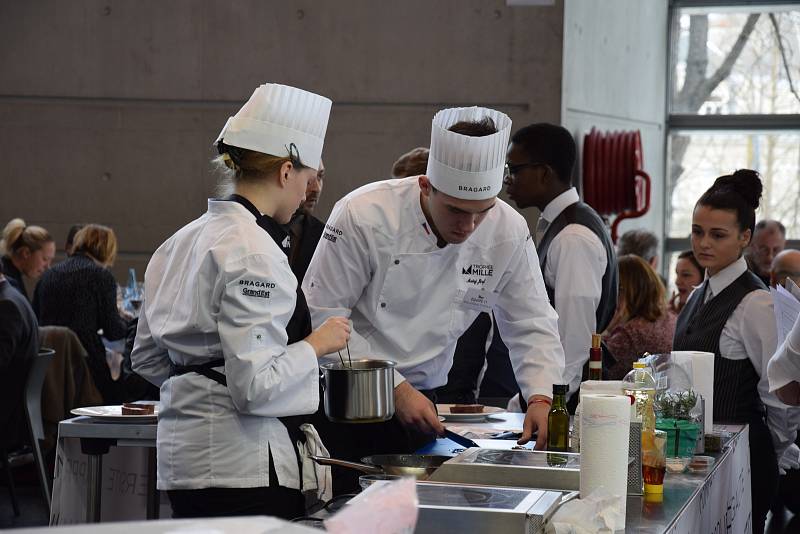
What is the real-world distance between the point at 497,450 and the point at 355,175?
4556mm

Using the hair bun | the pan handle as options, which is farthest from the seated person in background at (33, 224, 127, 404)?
the pan handle

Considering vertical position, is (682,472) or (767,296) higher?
(767,296)

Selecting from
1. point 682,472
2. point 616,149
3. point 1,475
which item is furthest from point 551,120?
point 682,472

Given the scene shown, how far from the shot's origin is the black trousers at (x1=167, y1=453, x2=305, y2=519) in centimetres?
198

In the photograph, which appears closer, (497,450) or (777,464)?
(497,450)

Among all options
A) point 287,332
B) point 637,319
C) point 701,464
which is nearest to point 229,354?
Answer: point 287,332

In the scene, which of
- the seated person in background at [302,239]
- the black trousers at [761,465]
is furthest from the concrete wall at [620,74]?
the black trousers at [761,465]

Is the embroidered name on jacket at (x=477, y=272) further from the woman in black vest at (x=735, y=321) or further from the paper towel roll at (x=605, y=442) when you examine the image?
the paper towel roll at (x=605, y=442)

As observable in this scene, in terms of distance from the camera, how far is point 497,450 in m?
1.99

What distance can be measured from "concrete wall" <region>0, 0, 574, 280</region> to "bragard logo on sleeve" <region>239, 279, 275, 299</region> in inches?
175

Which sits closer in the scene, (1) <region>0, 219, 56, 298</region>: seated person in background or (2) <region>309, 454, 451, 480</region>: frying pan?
(2) <region>309, 454, 451, 480</region>: frying pan

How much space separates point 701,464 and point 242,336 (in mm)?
1018

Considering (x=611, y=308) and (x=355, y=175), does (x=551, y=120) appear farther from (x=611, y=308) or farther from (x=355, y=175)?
(x=611, y=308)

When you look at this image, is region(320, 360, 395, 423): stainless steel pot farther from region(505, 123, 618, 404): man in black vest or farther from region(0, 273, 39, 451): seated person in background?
region(0, 273, 39, 451): seated person in background
